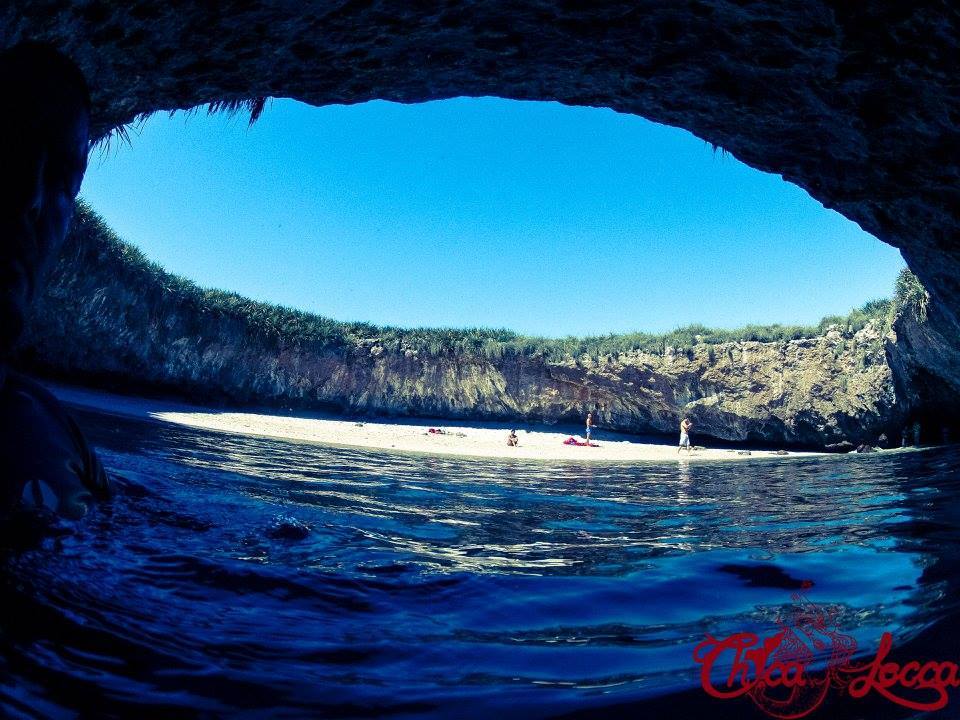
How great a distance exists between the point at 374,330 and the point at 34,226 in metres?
19.4

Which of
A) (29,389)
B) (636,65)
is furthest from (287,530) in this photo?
(636,65)

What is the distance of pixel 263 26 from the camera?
243cm

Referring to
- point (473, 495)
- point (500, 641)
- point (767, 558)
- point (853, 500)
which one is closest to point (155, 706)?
point (500, 641)

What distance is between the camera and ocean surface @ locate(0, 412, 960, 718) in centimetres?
106

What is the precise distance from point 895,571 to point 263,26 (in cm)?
365

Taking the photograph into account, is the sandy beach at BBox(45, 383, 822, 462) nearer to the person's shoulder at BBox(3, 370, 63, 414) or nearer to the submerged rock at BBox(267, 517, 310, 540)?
the submerged rock at BBox(267, 517, 310, 540)

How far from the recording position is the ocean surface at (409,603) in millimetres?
1059

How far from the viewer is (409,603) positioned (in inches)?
68.1

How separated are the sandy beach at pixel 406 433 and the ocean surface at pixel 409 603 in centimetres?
977

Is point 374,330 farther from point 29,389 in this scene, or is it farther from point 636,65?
point 29,389

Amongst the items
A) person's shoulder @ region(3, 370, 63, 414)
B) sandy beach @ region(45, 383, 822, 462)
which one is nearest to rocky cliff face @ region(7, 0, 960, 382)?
person's shoulder @ region(3, 370, 63, 414)

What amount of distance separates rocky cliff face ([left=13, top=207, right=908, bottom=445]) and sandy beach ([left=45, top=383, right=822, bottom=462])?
0.61 metres

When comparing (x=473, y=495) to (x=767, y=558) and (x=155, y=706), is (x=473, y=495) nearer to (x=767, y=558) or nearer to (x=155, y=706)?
(x=767, y=558)

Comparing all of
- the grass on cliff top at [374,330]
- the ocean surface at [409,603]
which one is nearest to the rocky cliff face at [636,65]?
the ocean surface at [409,603]
